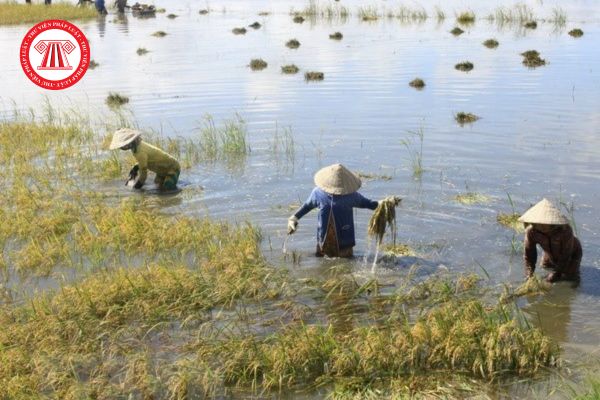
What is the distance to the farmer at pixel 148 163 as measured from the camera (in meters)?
9.00

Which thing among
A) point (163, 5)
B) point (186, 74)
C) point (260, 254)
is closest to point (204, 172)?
point (260, 254)

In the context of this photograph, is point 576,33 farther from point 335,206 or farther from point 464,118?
point 335,206

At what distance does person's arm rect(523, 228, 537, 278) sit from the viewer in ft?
20.8

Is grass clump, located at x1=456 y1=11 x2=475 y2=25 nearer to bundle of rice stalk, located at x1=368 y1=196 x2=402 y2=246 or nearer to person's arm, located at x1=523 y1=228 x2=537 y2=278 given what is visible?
bundle of rice stalk, located at x1=368 y1=196 x2=402 y2=246

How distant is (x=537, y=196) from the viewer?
29.3 ft

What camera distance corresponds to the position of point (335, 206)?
6.91m

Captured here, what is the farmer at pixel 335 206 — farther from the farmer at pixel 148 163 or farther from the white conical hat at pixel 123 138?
the farmer at pixel 148 163

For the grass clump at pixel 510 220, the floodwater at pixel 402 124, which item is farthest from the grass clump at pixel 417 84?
the grass clump at pixel 510 220

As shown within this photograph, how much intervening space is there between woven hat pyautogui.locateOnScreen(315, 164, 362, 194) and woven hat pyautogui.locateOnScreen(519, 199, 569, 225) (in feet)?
5.15

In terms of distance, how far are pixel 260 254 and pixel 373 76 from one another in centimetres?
1172

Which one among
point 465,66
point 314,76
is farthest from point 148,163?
point 465,66

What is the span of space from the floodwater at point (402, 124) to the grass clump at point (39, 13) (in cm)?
728

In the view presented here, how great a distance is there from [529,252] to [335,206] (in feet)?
5.94

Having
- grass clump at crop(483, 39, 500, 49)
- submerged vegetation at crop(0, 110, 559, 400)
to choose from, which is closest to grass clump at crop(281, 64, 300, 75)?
grass clump at crop(483, 39, 500, 49)
